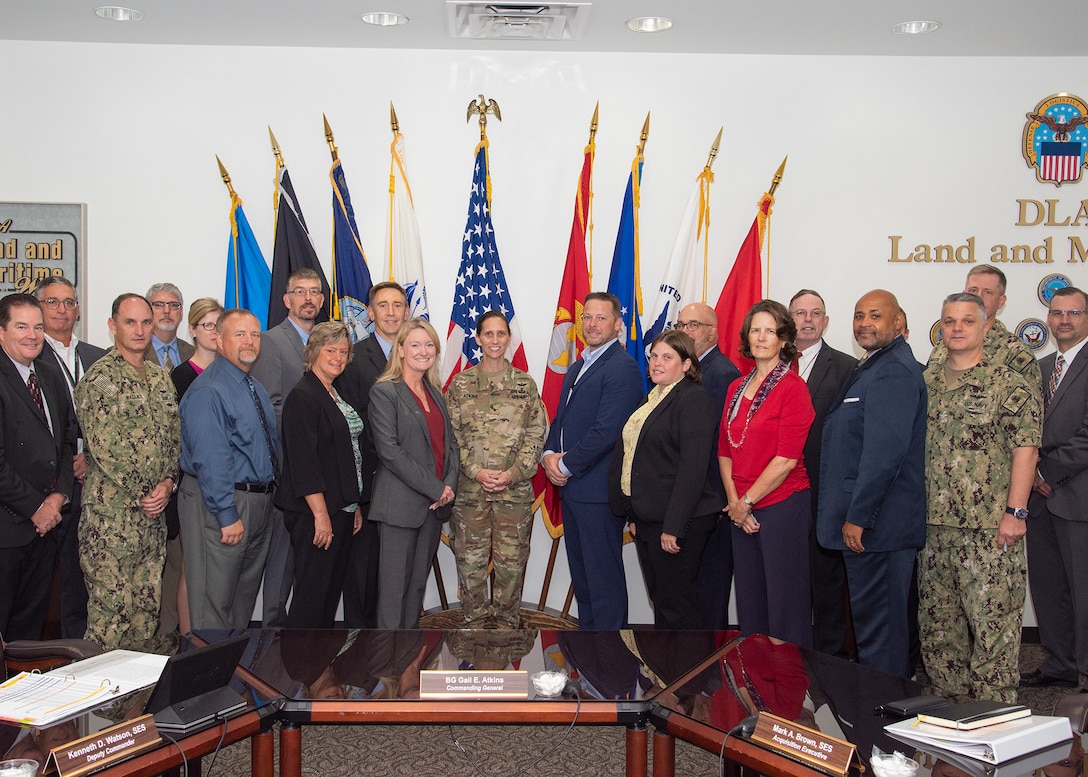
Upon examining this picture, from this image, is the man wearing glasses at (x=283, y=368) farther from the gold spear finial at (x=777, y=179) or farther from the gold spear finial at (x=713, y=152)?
the gold spear finial at (x=777, y=179)

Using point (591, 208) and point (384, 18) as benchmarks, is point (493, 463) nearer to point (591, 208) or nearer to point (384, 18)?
point (591, 208)

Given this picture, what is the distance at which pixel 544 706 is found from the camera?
202 centimetres

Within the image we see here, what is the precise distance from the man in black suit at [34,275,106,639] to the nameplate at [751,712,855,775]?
3161 mm

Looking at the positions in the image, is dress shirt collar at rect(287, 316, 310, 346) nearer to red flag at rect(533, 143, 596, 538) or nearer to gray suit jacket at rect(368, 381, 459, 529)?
gray suit jacket at rect(368, 381, 459, 529)

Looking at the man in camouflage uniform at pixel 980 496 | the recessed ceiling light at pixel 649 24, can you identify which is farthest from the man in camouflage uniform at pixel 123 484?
the man in camouflage uniform at pixel 980 496

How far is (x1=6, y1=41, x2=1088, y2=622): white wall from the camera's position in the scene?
15.9 feet

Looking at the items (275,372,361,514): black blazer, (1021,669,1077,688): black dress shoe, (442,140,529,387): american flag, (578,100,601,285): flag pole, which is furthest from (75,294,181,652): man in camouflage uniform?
(1021,669,1077,688): black dress shoe

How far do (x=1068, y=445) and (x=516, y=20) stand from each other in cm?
322

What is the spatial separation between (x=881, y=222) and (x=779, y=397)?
7.12ft

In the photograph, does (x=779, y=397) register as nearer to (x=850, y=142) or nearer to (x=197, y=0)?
(x=850, y=142)

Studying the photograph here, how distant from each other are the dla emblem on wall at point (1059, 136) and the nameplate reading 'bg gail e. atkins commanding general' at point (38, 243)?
5290 millimetres

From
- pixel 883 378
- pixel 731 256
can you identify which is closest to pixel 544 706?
pixel 883 378

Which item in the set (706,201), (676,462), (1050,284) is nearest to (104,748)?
(676,462)

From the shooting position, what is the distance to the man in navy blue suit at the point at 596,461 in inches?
158
